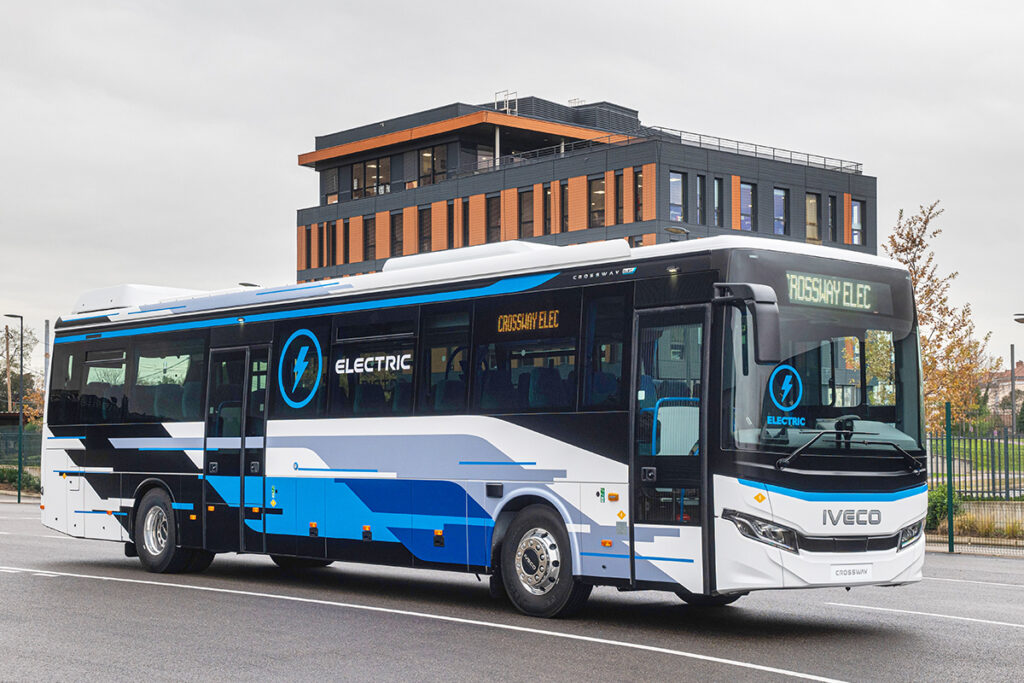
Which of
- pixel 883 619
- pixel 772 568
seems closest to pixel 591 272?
pixel 772 568

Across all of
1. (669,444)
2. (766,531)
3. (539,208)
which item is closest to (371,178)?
(539,208)

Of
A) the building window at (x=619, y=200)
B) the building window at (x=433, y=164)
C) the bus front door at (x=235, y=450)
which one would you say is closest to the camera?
the bus front door at (x=235, y=450)

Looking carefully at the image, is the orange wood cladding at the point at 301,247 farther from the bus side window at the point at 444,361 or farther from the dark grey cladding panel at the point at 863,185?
the bus side window at the point at 444,361

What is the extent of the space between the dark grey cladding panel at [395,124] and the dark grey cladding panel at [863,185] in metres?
19.7

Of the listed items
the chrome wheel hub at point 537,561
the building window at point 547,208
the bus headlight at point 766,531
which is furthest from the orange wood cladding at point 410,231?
the bus headlight at point 766,531

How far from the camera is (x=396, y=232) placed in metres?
71.4

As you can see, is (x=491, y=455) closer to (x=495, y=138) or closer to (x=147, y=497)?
(x=147, y=497)

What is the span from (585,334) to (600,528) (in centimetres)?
179

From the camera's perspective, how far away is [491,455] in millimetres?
12805

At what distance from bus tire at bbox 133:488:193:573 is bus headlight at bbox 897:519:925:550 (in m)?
9.25

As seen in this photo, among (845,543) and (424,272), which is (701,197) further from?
(845,543)

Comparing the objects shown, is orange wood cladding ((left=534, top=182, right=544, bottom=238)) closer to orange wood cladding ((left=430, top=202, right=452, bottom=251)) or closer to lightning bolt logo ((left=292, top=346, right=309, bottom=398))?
orange wood cladding ((left=430, top=202, right=452, bottom=251))

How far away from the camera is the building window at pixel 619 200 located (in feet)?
197

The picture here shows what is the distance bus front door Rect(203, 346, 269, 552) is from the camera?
15625 mm
